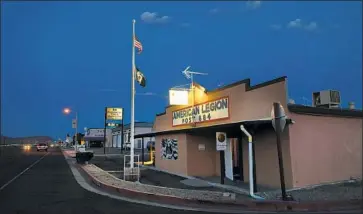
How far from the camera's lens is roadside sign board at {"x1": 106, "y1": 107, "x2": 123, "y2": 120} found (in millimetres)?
66125

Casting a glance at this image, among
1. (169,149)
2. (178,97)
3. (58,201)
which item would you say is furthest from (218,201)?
(169,149)

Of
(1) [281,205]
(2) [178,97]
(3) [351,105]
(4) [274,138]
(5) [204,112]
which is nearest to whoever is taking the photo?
(1) [281,205]

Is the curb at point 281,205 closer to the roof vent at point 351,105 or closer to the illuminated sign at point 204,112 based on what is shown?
the illuminated sign at point 204,112

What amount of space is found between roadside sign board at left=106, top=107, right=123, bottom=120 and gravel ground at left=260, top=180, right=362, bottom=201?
174 feet

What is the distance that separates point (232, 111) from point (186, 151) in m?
4.14

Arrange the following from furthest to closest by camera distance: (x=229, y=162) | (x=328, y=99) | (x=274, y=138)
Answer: (x=229, y=162) → (x=328, y=99) → (x=274, y=138)

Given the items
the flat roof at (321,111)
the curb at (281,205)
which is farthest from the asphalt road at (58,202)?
the flat roof at (321,111)

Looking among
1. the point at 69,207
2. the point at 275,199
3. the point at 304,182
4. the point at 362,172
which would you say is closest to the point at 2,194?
the point at 69,207

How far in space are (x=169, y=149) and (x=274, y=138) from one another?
989 cm

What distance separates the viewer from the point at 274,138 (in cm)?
1688

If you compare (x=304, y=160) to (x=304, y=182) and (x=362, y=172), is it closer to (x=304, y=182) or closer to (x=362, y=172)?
(x=304, y=182)

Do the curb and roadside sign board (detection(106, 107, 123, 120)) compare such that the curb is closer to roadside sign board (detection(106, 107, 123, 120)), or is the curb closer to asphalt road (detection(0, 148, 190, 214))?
asphalt road (detection(0, 148, 190, 214))

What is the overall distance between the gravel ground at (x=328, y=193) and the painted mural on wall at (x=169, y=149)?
33.7 ft

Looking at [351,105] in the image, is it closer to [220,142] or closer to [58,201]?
[220,142]
